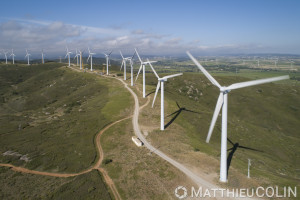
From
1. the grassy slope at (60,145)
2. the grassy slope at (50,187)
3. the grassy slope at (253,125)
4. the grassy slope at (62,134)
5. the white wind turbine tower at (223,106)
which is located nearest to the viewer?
the white wind turbine tower at (223,106)

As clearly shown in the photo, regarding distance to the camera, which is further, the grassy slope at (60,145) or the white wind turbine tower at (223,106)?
the grassy slope at (60,145)

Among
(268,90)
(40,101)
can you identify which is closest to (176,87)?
(268,90)

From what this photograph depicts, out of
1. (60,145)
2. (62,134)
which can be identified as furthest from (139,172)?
(62,134)

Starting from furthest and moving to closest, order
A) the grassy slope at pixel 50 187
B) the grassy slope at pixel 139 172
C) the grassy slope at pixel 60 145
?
1. the grassy slope at pixel 60 145
2. the grassy slope at pixel 139 172
3. the grassy slope at pixel 50 187

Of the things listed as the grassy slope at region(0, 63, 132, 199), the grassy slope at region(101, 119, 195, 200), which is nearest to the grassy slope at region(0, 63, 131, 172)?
the grassy slope at region(0, 63, 132, 199)

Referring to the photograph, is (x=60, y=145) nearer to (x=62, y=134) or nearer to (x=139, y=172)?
(x=62, y=134)

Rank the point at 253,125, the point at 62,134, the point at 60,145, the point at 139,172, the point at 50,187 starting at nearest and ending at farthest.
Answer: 1. the point at 50,187
2. the point at 139,172
3. the point at 60,145
4. the point at 62,134
5. the point at 253,125

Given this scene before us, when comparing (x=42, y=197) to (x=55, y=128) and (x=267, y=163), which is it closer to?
(x=55, y=128)

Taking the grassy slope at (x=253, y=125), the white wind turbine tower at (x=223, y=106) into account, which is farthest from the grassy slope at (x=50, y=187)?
the white wind turbine tower at (x=223, y=106)

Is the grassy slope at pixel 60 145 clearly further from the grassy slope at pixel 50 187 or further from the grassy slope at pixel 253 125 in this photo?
the grassy slope at pixel 253 125
